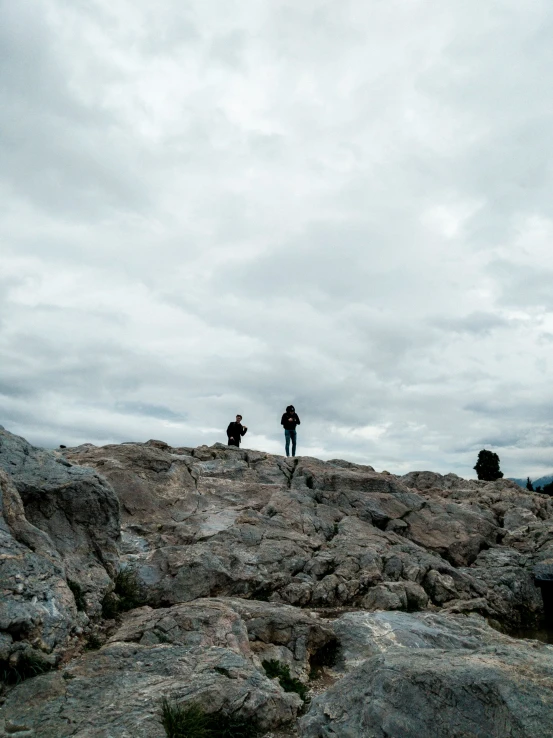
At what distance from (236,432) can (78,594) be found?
874 inches

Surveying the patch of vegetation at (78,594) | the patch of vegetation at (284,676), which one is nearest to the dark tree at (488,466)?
the patch of vegetation at (284,676)

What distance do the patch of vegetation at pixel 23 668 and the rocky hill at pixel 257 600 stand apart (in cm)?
4

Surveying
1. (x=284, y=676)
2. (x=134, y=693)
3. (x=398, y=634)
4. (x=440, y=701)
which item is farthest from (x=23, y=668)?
(x=398, y=634)

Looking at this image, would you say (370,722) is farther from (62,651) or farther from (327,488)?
(327,488)

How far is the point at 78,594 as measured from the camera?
1335 centimetres

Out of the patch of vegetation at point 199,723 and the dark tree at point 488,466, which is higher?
the dark tree at point 488,466

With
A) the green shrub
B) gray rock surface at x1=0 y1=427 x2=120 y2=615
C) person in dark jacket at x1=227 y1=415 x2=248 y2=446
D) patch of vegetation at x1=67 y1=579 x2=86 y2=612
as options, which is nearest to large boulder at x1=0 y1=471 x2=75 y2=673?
patch of vegetation at x1=67 y1=579 x2=86 y2=612

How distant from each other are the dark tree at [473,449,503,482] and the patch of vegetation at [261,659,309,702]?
48.9 m

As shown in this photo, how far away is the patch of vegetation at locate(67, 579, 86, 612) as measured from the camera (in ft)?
42.7

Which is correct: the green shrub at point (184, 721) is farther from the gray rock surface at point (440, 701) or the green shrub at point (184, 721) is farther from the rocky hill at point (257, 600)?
the gray rock surface at point (440, 701)

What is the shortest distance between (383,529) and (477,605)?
616 centimetres

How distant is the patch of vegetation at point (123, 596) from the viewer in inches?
551

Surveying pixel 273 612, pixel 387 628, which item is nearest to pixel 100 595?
pixel 273 612

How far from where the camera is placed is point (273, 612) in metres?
14.5
